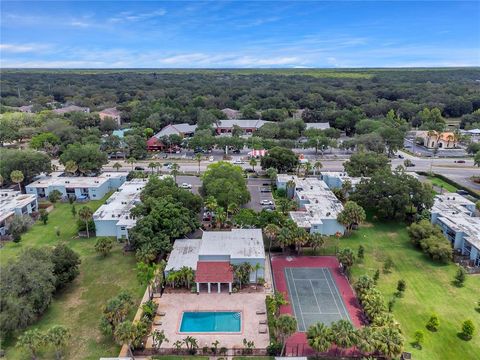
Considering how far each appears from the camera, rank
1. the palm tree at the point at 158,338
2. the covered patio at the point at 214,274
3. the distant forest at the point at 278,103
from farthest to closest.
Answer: the distant forest at the point at 278,103, the covered patio at the point at 214,274, the palm tree at the point at 158,338

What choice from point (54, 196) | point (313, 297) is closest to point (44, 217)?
point (54, 196)

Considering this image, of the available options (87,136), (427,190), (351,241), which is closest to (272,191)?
(351,241)

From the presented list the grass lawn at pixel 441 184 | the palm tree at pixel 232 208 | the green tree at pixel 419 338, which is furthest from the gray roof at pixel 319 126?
the green tree at pixel 419 338

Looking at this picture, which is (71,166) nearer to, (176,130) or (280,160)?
(176,130)

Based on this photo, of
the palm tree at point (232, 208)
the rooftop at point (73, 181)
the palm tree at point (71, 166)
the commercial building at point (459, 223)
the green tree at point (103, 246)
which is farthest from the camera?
the palm tree at point (71, 166)

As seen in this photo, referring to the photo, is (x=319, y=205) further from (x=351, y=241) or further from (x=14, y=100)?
(x=14, y=100)

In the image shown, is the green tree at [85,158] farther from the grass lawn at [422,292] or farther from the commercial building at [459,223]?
the commercial building at [459,223]
